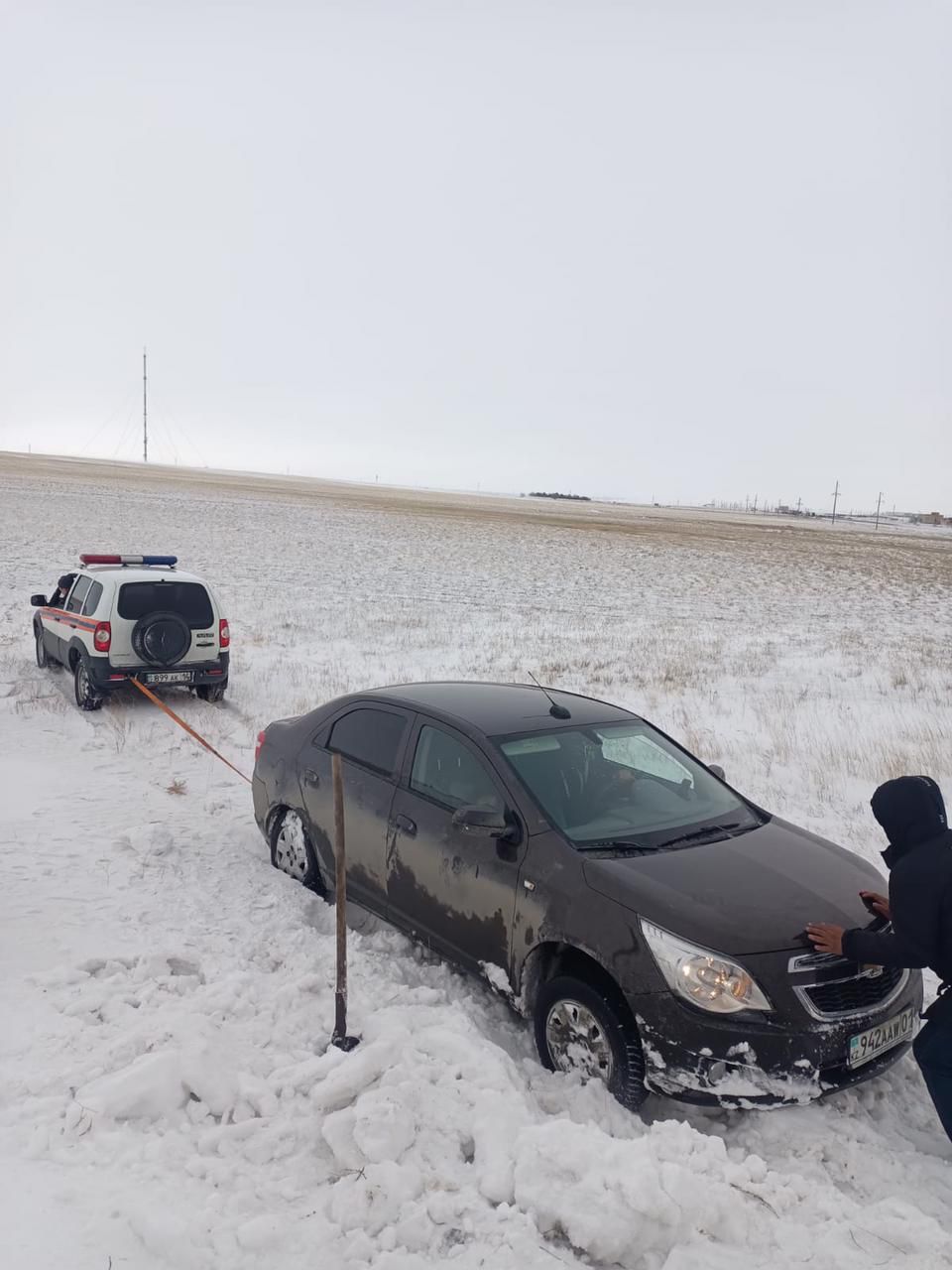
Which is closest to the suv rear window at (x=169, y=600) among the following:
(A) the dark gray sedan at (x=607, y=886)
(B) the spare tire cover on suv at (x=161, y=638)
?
(B) the spare tire cover on suv at (x=161, y=638)

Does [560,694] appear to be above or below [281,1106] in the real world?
above

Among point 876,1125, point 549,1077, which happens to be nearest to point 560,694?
point 549,1077

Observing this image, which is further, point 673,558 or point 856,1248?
point 673,558

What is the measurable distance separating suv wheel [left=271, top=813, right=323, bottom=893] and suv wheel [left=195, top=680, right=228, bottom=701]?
550cm

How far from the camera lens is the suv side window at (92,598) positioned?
37.0 feet

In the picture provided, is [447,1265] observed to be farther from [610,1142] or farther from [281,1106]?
[281,1106]

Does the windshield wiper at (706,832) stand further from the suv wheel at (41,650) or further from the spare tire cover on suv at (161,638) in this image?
the suv wheel at (41,650)

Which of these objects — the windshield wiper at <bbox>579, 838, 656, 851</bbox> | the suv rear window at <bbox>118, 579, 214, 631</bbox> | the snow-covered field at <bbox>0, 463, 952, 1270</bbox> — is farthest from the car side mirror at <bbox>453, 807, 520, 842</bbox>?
the suv rear window at <bbox>118, 579, 214, 631</bbox>

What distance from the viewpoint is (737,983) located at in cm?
388

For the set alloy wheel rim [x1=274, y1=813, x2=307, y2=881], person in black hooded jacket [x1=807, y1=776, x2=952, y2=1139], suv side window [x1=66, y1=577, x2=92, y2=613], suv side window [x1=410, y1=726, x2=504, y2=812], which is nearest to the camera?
person in black hooded jacket [x1=807, y1=776, x2=952, y2=1139]

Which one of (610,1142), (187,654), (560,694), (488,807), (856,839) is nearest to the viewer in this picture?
(610,1142)

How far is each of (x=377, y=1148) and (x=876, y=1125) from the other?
2.20 m

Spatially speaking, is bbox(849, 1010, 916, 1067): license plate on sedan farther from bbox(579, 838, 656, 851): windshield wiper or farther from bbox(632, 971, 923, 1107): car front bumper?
bbox(579, 838, 656, 851): windshield wiper

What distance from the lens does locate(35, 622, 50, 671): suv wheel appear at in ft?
43.8
